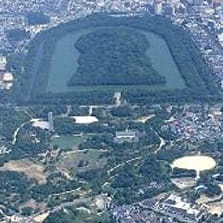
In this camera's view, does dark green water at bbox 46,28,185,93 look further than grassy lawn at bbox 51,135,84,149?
Yes

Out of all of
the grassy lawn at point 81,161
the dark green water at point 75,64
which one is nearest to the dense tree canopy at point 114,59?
the dark green water at point 75,64

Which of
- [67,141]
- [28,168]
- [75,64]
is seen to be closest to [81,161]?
[28,168]

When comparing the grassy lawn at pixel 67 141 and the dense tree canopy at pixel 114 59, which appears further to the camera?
the dense tree canopy at pixel 114 59

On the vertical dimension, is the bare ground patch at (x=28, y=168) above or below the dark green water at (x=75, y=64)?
below

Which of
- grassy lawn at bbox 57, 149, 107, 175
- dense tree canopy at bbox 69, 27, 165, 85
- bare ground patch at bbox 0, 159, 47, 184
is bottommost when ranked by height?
bare ground patch at bbox 0, 159, 47, 184

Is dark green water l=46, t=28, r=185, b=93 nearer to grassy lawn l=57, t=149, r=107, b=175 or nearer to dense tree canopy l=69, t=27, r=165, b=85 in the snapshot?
dense tree canopy l=69, t=27, r=165, b=85

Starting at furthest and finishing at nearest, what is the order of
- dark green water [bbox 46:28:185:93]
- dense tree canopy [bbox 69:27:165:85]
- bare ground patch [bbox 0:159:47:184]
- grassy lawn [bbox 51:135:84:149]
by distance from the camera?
dense tree canopy [bbox 69:27:165:85] < dark green water [bbox 46:28:185:93] < grassy lawn [bbox 51:135:84:149] < bare ground patch [bbox 0:159:47:184]

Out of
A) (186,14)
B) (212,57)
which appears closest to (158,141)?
(212,57)

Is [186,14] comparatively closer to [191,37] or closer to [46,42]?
[191,37]

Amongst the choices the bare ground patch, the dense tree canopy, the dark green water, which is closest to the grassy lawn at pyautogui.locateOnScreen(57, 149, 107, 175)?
the bare ground patch

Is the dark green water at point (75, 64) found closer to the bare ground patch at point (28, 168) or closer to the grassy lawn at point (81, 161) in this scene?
the grassy lawn at point (81, 161)
